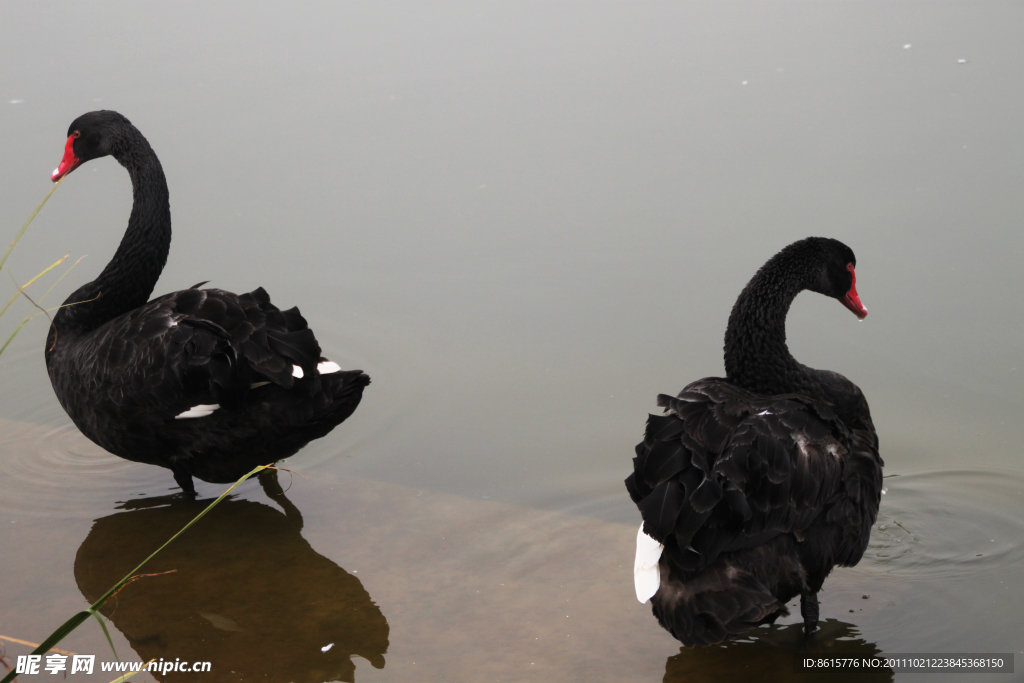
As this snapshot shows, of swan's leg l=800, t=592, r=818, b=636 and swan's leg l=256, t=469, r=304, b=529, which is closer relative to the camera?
swan's leg l=800, t=592, r=818, b=636

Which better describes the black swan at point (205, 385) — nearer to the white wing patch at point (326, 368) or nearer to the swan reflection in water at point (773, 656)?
the white wing patch at point (326, 368)

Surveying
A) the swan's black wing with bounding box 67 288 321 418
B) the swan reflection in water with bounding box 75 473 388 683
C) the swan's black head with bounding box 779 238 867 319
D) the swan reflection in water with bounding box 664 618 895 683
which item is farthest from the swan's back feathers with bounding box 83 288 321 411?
the swan's black head with bounding box 779 238 867 319

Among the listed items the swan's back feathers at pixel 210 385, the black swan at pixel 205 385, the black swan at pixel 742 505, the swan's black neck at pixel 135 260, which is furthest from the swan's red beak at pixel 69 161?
the black swan at pixel 742 505

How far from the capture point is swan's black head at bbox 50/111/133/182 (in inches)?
182

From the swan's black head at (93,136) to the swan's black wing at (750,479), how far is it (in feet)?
9.67

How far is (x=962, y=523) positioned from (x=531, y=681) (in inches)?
69.5

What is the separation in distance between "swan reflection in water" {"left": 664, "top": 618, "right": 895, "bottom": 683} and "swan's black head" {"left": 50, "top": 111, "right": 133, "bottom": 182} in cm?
338

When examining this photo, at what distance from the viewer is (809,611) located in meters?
3.17

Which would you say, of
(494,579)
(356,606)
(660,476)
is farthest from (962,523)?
(356,606)

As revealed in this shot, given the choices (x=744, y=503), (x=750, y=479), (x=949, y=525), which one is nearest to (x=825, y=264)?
(x=949, y=525)

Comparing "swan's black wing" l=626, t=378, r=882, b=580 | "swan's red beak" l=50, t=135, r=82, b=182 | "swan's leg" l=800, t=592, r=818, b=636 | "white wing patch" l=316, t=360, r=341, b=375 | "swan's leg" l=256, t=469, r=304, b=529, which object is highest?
"swan's red beak" l=50, t=135, r=82, b=182

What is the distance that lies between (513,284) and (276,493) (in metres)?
1.81

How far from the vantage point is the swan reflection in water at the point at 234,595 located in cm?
322

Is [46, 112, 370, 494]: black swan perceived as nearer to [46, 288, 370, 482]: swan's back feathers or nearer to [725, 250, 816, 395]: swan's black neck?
[46, 288, 370, 482]: swan's back feathers
